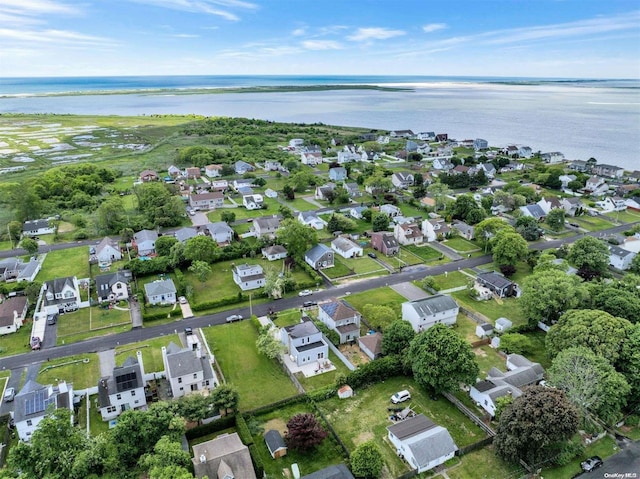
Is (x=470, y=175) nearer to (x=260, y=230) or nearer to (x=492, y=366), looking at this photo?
(x=260, y=230)

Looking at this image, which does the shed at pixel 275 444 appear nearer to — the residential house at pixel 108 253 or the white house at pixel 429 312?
the white house at pixel 429 312

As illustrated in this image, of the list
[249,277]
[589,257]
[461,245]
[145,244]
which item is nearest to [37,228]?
[145,244]

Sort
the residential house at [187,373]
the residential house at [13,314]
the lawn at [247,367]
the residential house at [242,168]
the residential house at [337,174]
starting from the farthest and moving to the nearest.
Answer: the residential house at [242,168] → the residential house at [337,174] → the residential house at [13,314] → the lawn at [247,367] → the residential house at [187,373]

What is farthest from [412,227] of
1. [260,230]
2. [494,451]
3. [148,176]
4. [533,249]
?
[148,176]

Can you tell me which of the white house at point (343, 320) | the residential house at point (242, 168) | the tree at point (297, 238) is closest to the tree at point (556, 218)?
the tree at point (297, 238)

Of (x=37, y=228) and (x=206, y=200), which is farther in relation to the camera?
(x=206, y=200)

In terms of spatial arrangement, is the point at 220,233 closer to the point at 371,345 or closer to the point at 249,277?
the point at 249,277

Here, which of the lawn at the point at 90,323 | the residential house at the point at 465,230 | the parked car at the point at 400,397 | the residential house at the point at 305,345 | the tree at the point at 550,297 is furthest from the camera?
the residential house at the point at 465,230
